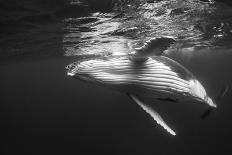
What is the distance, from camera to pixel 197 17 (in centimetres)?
1492

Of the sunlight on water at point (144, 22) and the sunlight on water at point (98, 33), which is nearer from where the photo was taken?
the sunlight on water at point (144, 22)

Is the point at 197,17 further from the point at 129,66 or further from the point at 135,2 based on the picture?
the point at 129,66

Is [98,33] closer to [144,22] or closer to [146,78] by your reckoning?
[144,22]

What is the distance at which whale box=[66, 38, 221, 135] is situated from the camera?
6.13 feet

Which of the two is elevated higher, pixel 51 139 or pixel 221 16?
pixel 221 16

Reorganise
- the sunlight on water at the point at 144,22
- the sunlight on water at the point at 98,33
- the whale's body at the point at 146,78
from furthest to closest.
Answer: the sunlight on water at the point at 98,33 → the sunlight on water at the point at 144,22 → the whale's body at the point at 146,78

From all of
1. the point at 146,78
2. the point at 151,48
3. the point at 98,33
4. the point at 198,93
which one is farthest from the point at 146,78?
the point at 98,33

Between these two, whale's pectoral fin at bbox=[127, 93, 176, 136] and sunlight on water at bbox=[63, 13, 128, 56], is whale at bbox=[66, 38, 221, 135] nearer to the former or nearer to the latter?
whale's pectoral fin at bbox=[127, 93, 176, 136]

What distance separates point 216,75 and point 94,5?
156 metres

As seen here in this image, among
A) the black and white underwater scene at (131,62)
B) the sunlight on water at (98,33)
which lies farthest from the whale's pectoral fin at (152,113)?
the sunlight on water at (98,33)

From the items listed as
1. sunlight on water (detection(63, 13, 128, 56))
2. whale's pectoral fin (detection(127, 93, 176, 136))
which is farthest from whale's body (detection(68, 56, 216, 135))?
sunlight on water (detection(63, 13, 128, 56))

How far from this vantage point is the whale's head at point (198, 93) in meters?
1.88

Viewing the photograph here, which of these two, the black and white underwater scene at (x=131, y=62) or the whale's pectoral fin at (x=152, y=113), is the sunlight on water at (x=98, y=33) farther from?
the whale's pectoral fin at (x=152, y=113)

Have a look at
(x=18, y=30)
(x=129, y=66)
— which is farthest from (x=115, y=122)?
(x=129, y=66)
